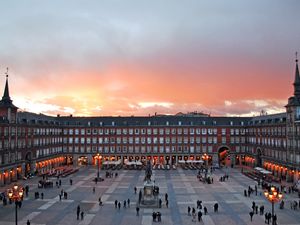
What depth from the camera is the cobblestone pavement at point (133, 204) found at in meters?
42.8

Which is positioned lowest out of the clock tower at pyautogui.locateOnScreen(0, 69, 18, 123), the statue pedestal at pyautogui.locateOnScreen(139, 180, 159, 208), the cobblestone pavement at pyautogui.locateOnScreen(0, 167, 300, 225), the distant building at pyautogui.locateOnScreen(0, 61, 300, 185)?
the cobblestone pavement at pyautogui.locateOnScreen(0, 167, 300, 225)

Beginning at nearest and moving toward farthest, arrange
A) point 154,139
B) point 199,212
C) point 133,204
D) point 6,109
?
point 199,212
point 133,204
point 6,109
point 154,139

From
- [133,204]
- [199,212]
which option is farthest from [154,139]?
[199,212]

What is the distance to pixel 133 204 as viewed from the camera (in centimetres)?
5191

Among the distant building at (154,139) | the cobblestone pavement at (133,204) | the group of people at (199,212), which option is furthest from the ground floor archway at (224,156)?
the group of people at (199,212)

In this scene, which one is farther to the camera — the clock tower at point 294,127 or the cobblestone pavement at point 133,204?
the clock tower at point 294,127

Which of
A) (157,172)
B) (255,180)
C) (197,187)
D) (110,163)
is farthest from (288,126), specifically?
(110,163)

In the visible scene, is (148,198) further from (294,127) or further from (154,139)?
(154,139)

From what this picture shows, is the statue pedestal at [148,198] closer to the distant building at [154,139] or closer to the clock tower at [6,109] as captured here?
the clock tower at [6,109]

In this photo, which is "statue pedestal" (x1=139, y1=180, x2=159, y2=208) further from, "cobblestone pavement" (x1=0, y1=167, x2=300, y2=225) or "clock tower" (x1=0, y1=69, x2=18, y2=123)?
"clock tower" (x1=0, y1=69, x2=18, y2=123)

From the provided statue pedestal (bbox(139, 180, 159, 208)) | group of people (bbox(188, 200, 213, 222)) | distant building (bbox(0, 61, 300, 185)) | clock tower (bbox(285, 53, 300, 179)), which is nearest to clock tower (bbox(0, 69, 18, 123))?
distant building (bbox(0, 61, 300, 185))

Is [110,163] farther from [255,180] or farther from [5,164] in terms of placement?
[255,180]

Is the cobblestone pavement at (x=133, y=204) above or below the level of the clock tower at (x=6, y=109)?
below

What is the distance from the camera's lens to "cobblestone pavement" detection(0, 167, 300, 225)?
42.8 metres
